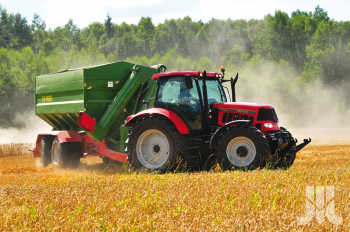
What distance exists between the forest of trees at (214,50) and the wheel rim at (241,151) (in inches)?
1330

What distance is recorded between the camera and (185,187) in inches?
213

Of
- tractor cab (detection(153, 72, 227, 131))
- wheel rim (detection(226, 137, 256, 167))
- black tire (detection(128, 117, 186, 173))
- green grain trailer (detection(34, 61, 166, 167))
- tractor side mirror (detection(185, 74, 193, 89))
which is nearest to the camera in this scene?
wheel rim (detection(226, 137, 256, 167))

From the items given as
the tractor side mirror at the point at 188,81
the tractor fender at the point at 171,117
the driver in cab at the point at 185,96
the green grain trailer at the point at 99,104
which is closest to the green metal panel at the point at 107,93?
the green grain trailer at the point at 99,104

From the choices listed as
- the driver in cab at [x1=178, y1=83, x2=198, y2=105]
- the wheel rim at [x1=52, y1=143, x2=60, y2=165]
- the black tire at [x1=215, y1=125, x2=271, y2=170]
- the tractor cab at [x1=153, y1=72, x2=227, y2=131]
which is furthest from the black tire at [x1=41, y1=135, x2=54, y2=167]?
the black tire at [x1=215, y1=125, x2=271, y2=170]

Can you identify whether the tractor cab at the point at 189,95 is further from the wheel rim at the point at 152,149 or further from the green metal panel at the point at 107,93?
the green metal panel at the point at 107,93

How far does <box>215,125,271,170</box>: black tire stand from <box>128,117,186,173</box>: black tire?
758mm

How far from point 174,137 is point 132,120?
1.23m

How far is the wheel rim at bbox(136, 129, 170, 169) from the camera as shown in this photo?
25.5 ft

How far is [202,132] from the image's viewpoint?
7.75m

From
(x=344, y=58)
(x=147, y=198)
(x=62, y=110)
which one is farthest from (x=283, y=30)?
(x=147, y=198)

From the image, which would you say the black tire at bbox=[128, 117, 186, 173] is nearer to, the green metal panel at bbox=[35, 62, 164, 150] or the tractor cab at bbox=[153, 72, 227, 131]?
the tractor cab at bbox=[153, 72, 227, 131]

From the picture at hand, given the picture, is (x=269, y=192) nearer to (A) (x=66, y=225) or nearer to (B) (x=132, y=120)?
(A) (x=66, y=225)

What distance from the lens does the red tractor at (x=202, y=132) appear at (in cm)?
710

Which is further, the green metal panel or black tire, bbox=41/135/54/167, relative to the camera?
black tire, bbox=41/135/54/167
